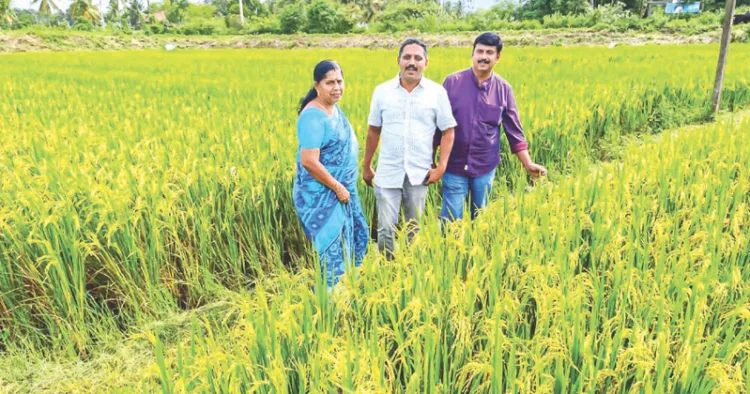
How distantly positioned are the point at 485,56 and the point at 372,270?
159 centimetres

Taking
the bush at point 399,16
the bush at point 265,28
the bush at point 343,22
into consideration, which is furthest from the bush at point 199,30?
the bush at point 399,16

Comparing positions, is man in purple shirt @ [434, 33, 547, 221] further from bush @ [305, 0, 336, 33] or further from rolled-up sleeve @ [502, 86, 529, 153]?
bush @ [305, 0, 336, 33]

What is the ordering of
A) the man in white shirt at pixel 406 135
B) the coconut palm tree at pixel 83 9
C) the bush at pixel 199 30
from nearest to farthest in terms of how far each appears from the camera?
the man in white shirt at pixel 406 135 < the bush at pixel 199 30 < the coconut palm tree at pixel 83 9

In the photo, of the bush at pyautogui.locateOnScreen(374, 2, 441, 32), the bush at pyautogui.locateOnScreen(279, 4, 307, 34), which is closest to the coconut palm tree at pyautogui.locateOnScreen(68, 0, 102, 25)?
the bush at pyautogui.locateOnScreen(279, 4, 307, 34)

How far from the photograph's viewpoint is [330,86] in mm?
2305

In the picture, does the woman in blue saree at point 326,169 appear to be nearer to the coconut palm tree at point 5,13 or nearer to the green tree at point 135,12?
the coconut palm tree at point 5,13

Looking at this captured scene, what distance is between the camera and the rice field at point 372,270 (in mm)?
1309

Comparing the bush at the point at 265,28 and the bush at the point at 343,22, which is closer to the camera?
the bush at the point at 343,22

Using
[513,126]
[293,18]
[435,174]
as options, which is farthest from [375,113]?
[293,18]

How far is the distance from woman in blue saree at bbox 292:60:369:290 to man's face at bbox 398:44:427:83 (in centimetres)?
38

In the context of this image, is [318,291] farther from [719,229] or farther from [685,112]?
[685,112]

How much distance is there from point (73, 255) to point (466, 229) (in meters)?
1.85

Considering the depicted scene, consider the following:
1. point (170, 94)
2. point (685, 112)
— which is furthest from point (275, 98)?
point (685, 112)

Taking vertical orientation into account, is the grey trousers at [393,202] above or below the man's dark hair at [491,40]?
below
